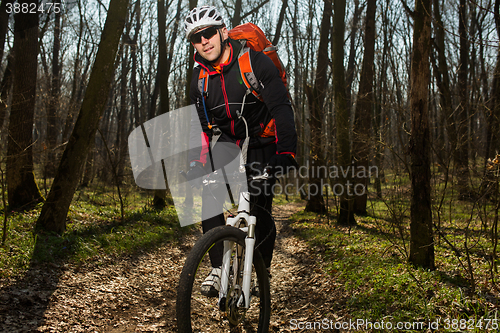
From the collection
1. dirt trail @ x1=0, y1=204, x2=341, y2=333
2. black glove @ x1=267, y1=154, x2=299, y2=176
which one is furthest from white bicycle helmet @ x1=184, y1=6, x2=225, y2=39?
dirt trail @ x1=0, y1=204, x2=341, y2=333

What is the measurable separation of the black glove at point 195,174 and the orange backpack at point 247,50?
2.18 feet

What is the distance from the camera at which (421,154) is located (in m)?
3.81

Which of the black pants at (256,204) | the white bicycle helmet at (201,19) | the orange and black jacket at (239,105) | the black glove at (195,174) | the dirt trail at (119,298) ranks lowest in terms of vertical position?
the dirt trail at (119,298)

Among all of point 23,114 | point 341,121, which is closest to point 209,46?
point 341,121

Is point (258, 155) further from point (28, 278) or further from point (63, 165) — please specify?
point (63, 165)

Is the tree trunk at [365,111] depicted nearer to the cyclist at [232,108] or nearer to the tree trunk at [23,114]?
the cyclist at [232,108]

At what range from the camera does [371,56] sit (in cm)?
913

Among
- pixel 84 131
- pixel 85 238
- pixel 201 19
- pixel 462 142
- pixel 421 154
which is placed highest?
pixel 201 19

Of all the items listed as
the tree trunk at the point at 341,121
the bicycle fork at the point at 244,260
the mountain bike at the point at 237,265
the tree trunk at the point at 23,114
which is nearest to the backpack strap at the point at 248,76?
the mountain bike at the point at 237,265

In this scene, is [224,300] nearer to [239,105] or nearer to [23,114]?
[239,105]

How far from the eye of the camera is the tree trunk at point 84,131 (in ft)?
17.6

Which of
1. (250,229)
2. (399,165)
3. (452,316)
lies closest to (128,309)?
(250,229)

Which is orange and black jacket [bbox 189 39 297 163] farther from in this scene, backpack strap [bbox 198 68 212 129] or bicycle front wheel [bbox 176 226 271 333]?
bicycle front wheel [bbox 176 226 271 333]

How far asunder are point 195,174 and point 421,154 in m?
2.83
